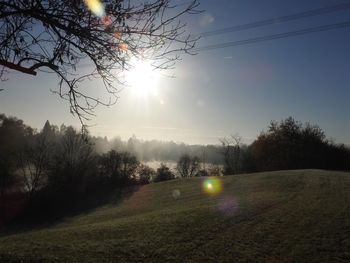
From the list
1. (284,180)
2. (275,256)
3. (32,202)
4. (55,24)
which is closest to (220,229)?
(275,256)

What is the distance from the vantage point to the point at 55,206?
130 feet

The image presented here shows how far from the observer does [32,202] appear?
39312 millimetres

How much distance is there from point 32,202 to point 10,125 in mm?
36229

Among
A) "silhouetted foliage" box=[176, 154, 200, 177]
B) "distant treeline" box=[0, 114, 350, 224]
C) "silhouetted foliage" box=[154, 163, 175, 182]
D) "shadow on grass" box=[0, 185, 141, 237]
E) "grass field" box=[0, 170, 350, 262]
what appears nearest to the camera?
"grass field" box=[0, 170, 350, 262]

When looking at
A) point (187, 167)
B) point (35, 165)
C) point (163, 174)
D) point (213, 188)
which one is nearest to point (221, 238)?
point (213, 188)

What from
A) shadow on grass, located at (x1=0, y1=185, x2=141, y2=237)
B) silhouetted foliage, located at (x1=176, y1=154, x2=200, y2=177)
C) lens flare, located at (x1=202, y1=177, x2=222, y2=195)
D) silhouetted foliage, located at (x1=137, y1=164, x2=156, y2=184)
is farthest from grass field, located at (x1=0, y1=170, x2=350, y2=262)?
silhouetted foliage, located at (x1=176, y1=154, x2=200, y2=177)

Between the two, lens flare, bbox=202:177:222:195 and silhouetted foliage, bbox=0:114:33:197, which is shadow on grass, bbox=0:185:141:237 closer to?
silhouetted foliage, bbox=0:114:33:197

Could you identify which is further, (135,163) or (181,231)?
(135,163)

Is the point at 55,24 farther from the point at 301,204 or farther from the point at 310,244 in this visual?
the point at 301,204

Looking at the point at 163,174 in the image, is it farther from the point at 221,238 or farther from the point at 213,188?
the point at 221,238

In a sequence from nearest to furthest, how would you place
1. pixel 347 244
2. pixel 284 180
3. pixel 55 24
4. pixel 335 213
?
pixel 55 24 → pixel 347 244 → pixel 335 213 → pixel 284 180

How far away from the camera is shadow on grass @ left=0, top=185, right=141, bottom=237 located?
115 ft

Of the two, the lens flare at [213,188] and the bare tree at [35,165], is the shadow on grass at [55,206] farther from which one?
the lens flare at [213,188]

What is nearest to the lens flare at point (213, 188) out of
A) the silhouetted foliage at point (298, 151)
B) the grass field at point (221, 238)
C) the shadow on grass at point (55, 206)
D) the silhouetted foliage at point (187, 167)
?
the grass field at point (221, 238)
